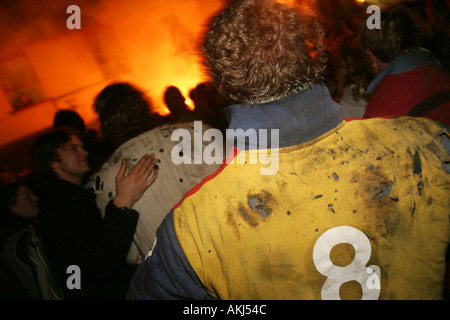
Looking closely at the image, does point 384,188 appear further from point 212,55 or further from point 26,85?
point 26,85

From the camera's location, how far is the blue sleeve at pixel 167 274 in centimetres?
92

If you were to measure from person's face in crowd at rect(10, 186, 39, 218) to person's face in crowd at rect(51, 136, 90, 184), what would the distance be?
2.44 ft

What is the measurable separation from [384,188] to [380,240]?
182 mm

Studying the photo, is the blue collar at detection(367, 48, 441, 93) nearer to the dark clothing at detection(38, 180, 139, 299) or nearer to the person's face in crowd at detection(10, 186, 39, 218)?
the dark clothing at detection(38, 180, 139, 299)

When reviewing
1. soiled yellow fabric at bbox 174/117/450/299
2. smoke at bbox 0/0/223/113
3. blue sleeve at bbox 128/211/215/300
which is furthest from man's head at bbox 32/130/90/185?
smoke at bbox 0/0/223/113

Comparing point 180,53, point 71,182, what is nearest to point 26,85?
point 180,53

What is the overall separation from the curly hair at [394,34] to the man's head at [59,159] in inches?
103

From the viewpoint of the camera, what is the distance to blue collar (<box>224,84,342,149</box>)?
0.87 metres

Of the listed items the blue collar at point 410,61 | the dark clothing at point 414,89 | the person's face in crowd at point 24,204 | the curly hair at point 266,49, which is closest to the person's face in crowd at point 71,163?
the person's face in crowd at point 24,204

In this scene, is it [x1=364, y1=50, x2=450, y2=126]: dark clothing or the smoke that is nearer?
[x1=364, y1=50, x2=450, y2=126]: dark clothing

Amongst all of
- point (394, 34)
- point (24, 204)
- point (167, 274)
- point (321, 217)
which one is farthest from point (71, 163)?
point (394, 34)

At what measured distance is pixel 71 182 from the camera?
206 centimetres

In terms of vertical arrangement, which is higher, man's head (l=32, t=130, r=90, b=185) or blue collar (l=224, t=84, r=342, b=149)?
man's head (l=32, t=130, r=90, b=185)

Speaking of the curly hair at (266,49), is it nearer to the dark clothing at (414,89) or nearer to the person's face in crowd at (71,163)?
the dark clothing at (414,89)
